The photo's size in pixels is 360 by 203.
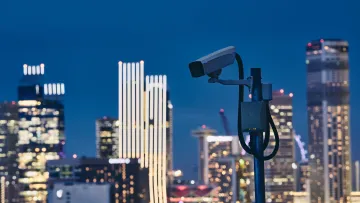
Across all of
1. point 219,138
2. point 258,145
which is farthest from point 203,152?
point 258,145

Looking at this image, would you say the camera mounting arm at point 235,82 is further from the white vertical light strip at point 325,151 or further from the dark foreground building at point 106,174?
the white vertical light strip at point 325,151

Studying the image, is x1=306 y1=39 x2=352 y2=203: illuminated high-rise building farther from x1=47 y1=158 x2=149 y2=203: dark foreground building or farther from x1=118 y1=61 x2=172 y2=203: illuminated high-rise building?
x1=47 y1=158 x2=149 y2=203: dark foreground building

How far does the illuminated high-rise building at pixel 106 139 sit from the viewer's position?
178 feet

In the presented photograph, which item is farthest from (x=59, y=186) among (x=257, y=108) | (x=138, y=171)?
(x=257, y=108)

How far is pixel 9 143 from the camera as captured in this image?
54.8 m

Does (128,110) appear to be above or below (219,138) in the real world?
above

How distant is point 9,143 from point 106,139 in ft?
13.1

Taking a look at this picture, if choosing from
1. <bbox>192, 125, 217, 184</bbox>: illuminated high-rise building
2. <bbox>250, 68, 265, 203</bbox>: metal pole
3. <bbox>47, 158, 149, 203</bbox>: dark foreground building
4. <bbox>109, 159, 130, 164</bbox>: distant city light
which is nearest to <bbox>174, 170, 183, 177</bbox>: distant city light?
<bbox>192, 125, 217, 184</bbox>: illuminated high-rise building

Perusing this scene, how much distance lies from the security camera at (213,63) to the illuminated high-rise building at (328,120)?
1988 inches

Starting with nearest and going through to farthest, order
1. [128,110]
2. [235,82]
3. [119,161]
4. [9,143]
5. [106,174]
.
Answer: [235,82], [106,174], [119,161], [9,143], [128,110]

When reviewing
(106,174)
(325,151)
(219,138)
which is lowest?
(106,174)

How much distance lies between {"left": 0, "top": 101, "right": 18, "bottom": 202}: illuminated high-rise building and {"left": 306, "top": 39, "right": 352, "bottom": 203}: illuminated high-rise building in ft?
39.5

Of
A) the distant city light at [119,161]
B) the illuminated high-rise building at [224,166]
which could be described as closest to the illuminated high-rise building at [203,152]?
the illuminated high-rise building at [224,166]

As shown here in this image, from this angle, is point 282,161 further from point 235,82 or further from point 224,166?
point 235,82
